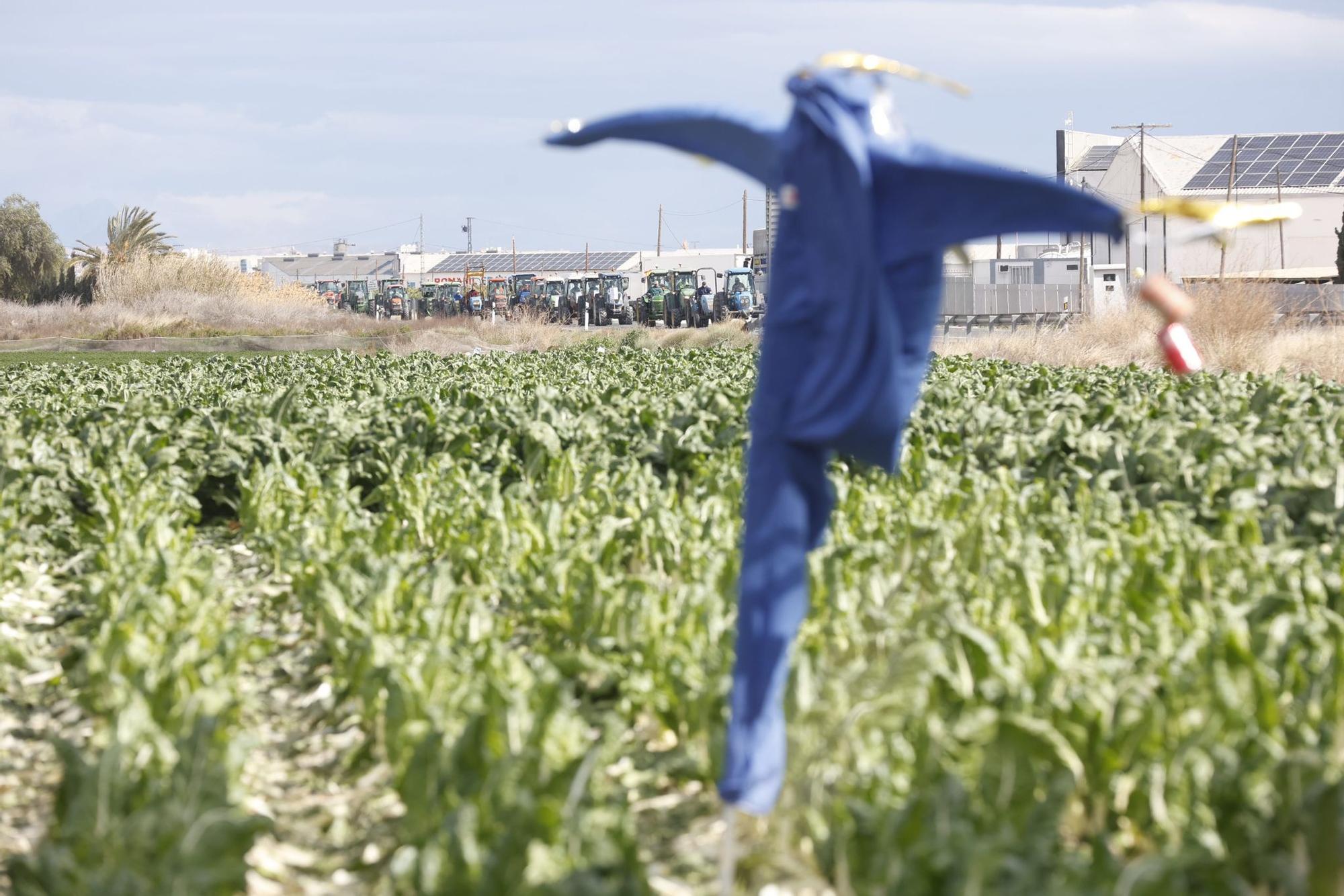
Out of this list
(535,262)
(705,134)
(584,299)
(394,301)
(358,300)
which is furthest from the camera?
(535,262)

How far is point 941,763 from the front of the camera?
10.9ft

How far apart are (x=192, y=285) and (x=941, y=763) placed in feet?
154

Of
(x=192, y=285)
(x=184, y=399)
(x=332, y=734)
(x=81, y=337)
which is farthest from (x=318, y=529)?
(x=192, y=285)

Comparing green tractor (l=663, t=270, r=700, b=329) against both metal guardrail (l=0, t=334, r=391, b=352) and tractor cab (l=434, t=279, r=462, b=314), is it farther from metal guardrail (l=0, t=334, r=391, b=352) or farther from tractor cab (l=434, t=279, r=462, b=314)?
metal guardrail (l=0, t=334, r=391, b=352)

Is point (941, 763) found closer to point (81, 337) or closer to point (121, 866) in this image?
point (121, 866)

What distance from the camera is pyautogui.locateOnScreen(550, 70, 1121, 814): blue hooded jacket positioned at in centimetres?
293

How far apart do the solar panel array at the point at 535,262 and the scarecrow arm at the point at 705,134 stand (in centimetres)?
8640

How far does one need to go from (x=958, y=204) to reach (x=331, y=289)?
87047 millimetres

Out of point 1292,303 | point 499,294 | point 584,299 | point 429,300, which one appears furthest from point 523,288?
point 1292,303

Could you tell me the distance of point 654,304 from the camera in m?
44.8

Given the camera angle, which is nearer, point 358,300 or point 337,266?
point 358,300


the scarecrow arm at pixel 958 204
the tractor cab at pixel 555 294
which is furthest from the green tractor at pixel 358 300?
the scarecrow arm at pixel 958 204

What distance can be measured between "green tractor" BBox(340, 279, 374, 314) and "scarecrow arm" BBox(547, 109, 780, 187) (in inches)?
2266

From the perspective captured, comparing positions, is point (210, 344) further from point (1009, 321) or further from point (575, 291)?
point (575, 291)
